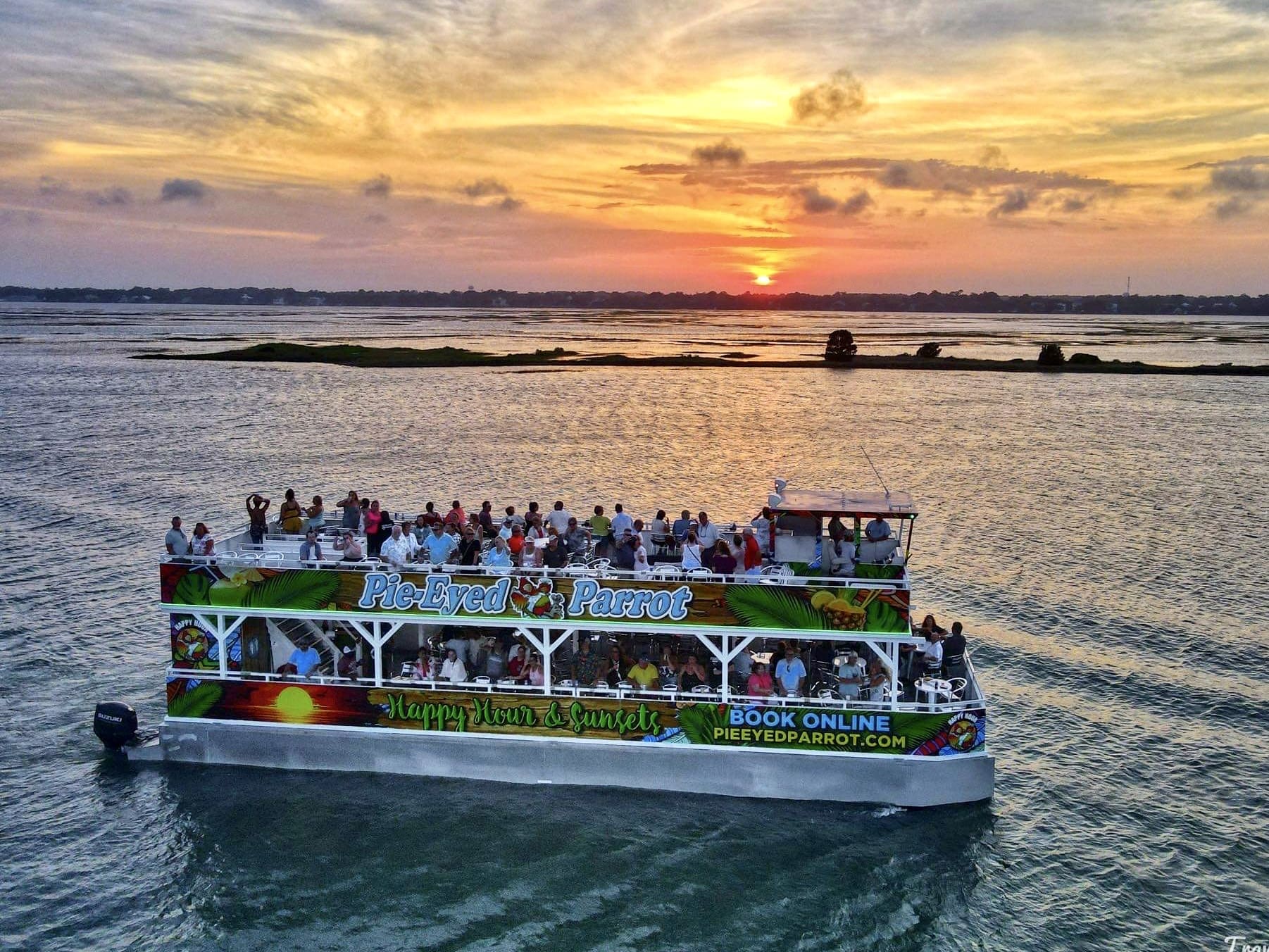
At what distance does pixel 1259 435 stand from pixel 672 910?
6150 centimetres

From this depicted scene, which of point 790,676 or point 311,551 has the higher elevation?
point 311,551

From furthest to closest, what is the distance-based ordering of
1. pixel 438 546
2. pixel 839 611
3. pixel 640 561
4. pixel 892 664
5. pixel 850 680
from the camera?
pixel 438 546 → pixel 640 561 → pixel 850 680 → pixel 892 664 → pixel 839 611

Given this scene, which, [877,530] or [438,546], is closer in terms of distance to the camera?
[877,530]

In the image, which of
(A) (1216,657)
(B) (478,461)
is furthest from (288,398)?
(A) (1216,657)

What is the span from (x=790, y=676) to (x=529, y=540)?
535cm

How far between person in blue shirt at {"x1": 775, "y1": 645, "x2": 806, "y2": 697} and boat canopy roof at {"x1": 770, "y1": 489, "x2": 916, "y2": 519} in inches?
101

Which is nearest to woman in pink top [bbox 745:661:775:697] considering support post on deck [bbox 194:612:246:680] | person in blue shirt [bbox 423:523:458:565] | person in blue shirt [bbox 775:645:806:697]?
person in blue shirt [bbox 775:645:806:697]

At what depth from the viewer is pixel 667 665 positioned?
17.6m

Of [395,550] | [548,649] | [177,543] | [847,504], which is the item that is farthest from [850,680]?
[177,543]

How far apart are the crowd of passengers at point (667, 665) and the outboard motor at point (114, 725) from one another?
10.6 feet

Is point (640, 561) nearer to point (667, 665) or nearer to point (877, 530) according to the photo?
point (667, 665)

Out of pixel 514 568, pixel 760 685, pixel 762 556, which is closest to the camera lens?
pixel 760 685

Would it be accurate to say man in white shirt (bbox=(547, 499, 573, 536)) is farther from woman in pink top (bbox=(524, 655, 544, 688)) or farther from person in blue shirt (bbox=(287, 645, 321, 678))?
person in blue shirt (bbox=(287, 645, 321, 678))

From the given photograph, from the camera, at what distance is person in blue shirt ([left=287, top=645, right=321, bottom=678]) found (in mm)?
18281
